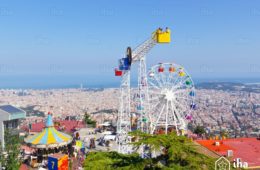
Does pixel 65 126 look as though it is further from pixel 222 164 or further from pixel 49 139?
pixel 222 164

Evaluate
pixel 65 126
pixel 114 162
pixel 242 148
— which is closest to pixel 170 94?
pixel 242 148

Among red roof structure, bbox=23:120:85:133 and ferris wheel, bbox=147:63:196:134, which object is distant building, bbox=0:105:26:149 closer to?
red roof structure, bbox=23:120:85:133

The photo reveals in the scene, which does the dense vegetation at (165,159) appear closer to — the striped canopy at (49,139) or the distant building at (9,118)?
the striped canopy at (49,139)

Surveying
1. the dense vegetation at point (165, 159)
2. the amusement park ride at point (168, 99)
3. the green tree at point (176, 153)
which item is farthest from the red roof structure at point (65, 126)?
the green tree at point (176, 153)

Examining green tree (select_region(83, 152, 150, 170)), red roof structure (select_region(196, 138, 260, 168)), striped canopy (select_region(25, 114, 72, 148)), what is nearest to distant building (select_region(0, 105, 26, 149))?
striped canopy (select_region(25, 114, 72, 148))

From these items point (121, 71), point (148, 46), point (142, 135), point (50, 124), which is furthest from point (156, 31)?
point (142, 135)
